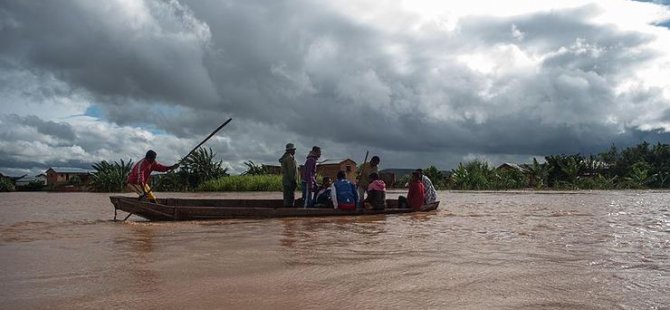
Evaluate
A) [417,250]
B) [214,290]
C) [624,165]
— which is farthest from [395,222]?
[624,165]

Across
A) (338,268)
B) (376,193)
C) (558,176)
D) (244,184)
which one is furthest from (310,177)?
(558,176)

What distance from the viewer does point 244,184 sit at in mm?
28250

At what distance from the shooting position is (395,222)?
970 centimetres

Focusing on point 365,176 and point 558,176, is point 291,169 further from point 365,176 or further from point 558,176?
point 558,176

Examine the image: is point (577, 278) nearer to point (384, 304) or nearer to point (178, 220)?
point (384, 304)

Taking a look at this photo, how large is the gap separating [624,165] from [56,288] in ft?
126

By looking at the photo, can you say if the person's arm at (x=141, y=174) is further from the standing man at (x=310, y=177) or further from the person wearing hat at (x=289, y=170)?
the standing man at (x=310, y=177)

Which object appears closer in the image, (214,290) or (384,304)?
(384,304)

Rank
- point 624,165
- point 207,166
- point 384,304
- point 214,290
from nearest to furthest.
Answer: point 384,304 → point 214,290 → point 207,166 → point 624,165

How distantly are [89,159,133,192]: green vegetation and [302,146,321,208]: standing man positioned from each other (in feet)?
67.1

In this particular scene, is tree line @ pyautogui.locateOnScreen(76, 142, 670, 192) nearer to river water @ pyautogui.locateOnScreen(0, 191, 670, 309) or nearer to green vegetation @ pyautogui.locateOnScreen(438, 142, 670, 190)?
green vegetation @ pyautogui.locateOnScreen(438, 142, 670, 190)

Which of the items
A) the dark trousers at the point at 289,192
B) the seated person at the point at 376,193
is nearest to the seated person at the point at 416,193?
the seated person at the point at 376,193

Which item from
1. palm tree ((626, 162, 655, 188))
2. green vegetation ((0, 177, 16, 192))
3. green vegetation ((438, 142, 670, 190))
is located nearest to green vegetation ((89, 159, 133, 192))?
green vegetation ((0, 177, 16, 192))

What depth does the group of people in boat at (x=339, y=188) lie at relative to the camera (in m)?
11.0
